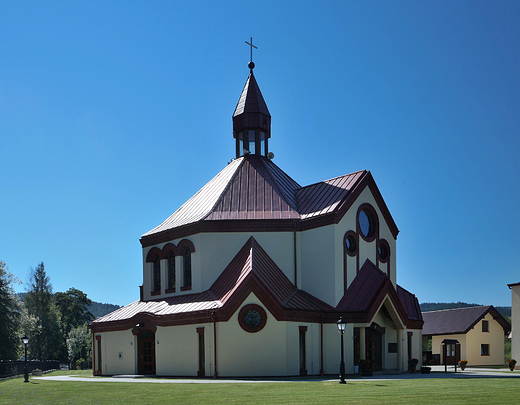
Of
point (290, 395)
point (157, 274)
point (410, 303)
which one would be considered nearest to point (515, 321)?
point (410, 303)

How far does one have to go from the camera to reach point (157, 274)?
125 ft

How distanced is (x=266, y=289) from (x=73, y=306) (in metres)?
73.9

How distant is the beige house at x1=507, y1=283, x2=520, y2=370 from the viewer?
148 feet

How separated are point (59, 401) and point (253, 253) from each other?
16271 millimetres

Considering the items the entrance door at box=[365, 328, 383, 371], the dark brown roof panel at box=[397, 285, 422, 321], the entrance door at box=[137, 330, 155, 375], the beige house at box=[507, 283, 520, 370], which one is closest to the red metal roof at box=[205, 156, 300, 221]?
the entrance door at box=[137, 330, 155, 375]

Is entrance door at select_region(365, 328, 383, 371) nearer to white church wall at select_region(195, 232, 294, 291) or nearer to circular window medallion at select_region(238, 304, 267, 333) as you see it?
white church wall at select_region(195, 232, 294, 291)

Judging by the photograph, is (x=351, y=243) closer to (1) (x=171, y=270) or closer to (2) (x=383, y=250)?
(2) (x=383, y=250)

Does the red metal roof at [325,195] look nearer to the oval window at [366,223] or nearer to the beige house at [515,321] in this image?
the oval window at [366,223]

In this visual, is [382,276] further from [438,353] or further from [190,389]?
[438,353]

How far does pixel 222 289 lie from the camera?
31.8 metres

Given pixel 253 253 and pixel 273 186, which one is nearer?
pixel 253 253

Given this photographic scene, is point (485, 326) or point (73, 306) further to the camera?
point (73, 306)

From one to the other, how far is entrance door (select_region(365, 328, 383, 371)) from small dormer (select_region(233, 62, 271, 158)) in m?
15.6

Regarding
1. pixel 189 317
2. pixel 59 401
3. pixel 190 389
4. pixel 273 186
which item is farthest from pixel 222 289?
pixel 59 401
